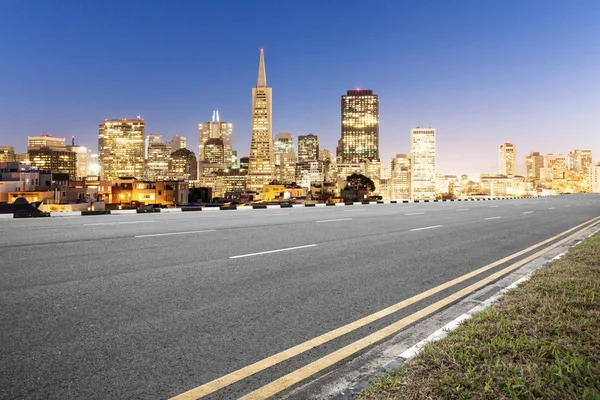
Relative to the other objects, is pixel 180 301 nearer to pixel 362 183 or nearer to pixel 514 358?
pixel 514 358

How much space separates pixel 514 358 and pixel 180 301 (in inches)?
147

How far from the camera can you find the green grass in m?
2.77

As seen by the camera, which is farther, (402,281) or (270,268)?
(270,268)

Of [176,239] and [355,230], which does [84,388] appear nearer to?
[176,239]

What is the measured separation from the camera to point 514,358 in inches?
129

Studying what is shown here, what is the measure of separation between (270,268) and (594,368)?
189 inches

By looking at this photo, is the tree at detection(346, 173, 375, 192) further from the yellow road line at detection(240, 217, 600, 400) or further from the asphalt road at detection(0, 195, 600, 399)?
the yellow road line at detection(240, 217, 600, 400)

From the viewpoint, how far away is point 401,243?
33.6ft

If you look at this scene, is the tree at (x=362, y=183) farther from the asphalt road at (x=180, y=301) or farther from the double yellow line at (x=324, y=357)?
the double yellow line at (x=324, y=357)

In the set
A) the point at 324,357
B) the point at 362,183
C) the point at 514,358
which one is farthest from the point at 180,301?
the point at 362,183

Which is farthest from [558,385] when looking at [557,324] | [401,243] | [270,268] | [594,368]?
[401,243]

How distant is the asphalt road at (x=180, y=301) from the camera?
10.4 feet

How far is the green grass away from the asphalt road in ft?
2.93

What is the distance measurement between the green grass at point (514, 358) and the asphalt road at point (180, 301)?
35.1 inches
